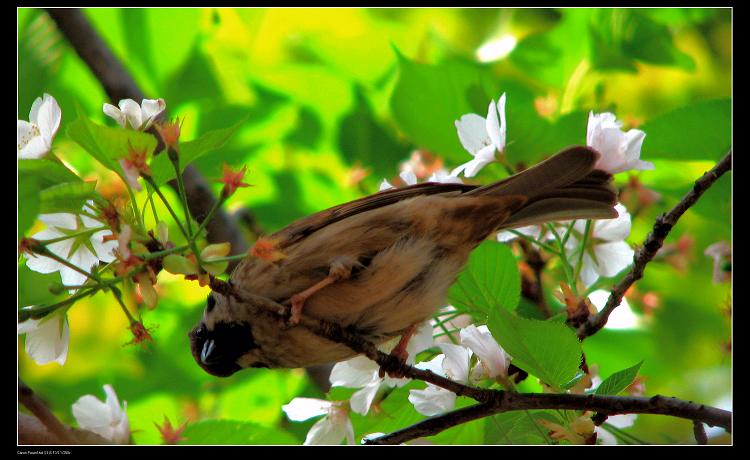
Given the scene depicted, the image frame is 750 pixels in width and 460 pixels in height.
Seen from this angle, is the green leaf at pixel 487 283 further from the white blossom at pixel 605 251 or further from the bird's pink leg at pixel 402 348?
the white blossom at pixel 605 251

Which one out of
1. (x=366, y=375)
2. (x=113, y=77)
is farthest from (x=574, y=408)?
(x=113, y=77)

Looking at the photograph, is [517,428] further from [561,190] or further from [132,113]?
[132,113]

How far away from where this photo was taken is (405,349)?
2949 millimetres

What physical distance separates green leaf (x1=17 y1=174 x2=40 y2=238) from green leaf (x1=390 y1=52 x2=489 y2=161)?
1.92 m

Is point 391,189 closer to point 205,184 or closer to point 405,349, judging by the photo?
point 405,349

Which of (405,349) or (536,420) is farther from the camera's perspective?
(405,349)

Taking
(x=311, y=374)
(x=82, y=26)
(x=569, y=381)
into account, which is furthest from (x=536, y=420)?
(x=82, y=26)

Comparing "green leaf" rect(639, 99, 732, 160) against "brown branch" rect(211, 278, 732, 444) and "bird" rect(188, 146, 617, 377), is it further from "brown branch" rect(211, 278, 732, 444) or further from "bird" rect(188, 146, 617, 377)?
"brown branch" rect(211, 278, 732, 444)

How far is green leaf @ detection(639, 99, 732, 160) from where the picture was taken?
303cm

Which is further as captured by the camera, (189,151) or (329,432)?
(329,432)

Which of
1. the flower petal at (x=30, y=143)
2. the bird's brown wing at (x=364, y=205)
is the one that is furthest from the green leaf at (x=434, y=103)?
the flower petal at (x=30, y=143)

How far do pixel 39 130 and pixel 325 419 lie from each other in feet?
4.61

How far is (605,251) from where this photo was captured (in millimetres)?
3264

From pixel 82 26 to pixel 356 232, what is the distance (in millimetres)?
2313
